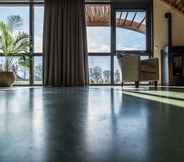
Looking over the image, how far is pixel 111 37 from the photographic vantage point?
9578 mm

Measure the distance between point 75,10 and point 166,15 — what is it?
2.56m

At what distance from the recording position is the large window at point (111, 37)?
A: 31.4 ft

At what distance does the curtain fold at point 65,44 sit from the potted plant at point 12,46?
564mm

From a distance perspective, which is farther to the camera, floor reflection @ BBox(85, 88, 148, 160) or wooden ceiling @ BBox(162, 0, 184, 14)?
wooden ceiling @ BBox(162, 0, 184, 14)

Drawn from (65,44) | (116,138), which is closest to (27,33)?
(65,44)

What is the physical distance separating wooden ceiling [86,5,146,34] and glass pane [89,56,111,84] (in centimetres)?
105

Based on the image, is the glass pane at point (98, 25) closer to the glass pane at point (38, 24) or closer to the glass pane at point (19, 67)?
the glass pane at point (38, 24)

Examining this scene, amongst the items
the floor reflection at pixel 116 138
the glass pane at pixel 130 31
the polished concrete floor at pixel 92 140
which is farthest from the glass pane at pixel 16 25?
the floor reflection at pixel 116 138

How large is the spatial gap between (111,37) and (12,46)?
9.34 feet

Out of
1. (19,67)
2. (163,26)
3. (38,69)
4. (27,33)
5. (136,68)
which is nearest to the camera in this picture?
(136,68)

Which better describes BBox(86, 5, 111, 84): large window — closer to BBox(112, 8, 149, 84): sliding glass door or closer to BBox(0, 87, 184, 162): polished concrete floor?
BBox(112, 8, 149, 84): sliding glass door

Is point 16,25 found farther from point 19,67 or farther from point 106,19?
point 106,19

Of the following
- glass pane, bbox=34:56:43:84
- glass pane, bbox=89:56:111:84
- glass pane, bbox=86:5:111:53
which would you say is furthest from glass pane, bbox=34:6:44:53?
glass pane, bbox=89:56:111:84

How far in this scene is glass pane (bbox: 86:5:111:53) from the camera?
31.7 feet
